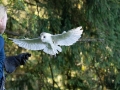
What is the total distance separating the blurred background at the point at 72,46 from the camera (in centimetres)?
375

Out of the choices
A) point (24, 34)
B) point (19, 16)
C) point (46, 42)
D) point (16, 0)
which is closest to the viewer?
point (46, 42)

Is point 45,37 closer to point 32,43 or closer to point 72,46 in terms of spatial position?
point 32,43

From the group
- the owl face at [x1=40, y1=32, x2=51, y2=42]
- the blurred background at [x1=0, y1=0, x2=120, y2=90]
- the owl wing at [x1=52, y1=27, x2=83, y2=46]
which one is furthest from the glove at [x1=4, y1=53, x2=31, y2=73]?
the blurred background at [x1=0, y1=0, x2=120, y2=90]

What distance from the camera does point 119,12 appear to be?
3.92m

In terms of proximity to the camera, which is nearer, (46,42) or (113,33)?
(46,42)

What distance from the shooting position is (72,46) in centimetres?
403

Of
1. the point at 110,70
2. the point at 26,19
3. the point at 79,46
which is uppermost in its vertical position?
the point at 26,19

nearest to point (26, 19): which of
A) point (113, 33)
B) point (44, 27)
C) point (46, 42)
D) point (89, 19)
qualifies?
point (44, 27)

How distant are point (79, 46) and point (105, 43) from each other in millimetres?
309

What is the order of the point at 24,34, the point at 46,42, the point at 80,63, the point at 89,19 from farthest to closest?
the point at 80,63, the point at 89,19, the point at 24,34, the point at 46,42

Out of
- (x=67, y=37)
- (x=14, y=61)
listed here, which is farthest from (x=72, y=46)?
(x=14, y=61)

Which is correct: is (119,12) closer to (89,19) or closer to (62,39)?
(89,19)

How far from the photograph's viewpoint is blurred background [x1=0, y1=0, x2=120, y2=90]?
3746 mm

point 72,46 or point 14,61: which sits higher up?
point 72,46
